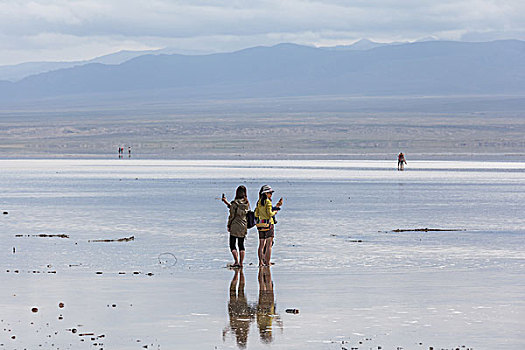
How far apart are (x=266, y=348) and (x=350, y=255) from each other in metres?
8.41

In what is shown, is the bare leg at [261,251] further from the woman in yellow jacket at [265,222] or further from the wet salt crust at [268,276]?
the wet salt crust at [268,276]

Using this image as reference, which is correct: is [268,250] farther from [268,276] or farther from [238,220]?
[268,276]

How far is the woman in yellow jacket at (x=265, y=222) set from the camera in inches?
658

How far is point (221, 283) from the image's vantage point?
48.8 feet

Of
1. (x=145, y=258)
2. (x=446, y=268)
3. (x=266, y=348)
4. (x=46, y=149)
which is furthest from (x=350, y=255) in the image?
(x=46, y=149)

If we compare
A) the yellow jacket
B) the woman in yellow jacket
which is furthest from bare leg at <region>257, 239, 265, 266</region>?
the yellow jacket

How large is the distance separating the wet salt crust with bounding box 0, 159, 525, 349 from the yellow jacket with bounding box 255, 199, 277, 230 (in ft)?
2.31

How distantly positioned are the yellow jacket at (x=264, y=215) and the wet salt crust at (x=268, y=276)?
70 centimetres

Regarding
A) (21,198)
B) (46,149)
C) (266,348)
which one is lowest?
(266,348)

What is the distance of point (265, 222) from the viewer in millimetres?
16859

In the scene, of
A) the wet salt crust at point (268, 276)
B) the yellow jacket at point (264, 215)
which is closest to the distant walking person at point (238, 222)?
the yellow jacket at point (264, 215)

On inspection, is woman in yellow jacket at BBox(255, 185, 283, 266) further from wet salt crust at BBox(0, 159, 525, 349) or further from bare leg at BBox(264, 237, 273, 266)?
wet salt crust at BBox(0, 159, 525, 349)

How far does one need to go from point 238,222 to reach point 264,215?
443 mm

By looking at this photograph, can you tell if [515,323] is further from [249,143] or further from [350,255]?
[249,143]
